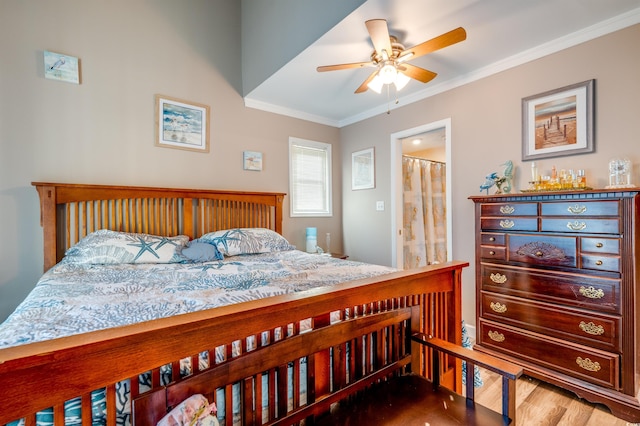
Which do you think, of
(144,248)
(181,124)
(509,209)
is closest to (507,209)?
(509,209)

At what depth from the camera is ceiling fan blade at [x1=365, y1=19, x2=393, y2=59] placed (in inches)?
67.4

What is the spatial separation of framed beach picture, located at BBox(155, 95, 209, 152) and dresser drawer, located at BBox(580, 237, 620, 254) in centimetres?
319

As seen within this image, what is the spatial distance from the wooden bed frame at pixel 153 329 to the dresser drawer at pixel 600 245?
3.01 feet

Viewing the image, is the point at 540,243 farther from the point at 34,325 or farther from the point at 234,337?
the point at 34,325

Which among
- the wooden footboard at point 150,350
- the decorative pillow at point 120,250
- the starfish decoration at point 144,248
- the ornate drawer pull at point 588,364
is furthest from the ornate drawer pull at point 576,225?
the starfish decoration at point 144,248

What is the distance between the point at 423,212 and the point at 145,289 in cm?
353

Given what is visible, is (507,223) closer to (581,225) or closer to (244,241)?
(581,225)

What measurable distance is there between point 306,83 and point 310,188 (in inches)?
54.7

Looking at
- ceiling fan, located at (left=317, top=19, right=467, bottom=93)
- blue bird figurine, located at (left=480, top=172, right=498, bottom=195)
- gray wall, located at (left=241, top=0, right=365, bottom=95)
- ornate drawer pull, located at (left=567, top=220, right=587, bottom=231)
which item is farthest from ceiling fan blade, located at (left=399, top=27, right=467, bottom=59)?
ornate drawer pull, located at (left=567, top=220, right=587, bottom=231)

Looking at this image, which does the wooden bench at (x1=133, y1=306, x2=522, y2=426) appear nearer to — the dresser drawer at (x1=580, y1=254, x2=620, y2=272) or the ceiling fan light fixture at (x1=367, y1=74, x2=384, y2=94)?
the dresser drawer at (x1=580, y1=254, x2=620, y2=272)

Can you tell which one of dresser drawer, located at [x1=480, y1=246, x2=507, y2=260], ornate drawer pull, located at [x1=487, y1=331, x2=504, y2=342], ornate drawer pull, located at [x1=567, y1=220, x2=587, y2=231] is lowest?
ornate drawer pull, located at [x1=487, y1=331, x2=504, y2=342]

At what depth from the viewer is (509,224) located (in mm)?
2164

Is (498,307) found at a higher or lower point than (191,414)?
lower

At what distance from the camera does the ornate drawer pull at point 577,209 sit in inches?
72.0
